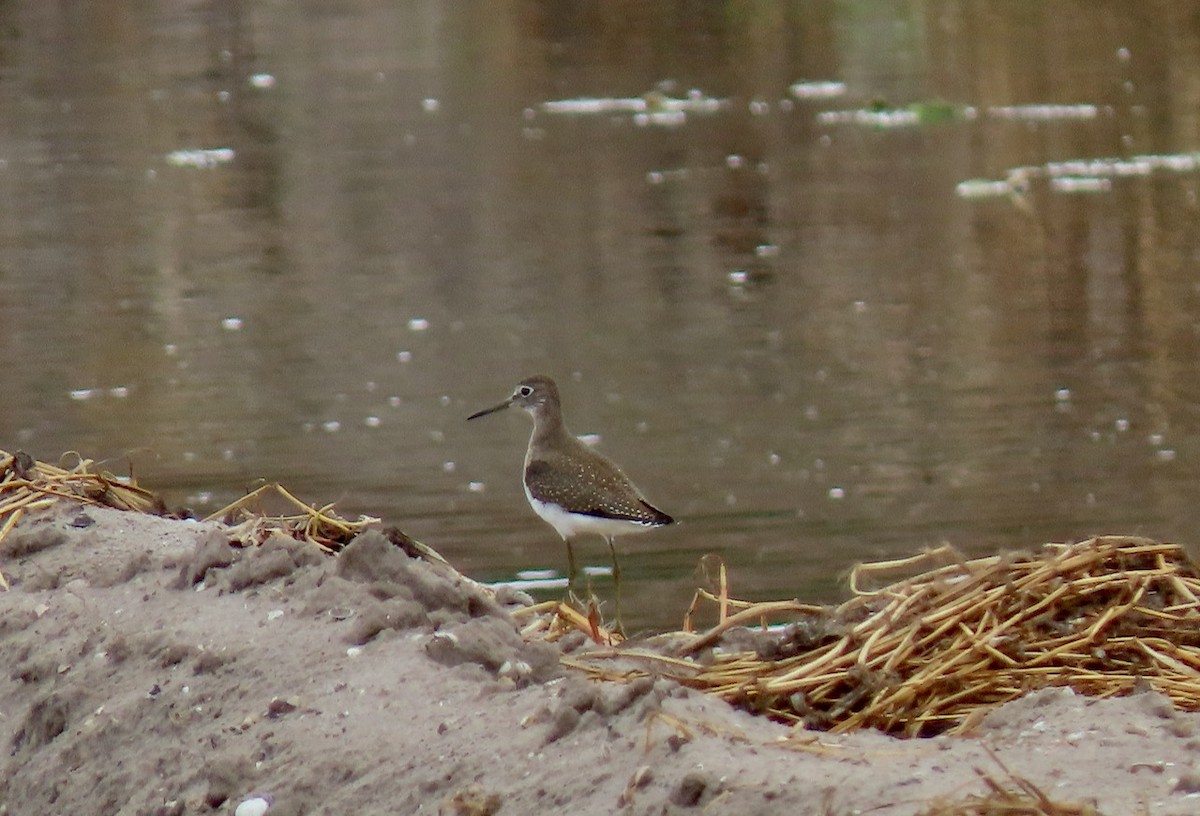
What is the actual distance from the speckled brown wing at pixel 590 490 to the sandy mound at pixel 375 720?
1584mm

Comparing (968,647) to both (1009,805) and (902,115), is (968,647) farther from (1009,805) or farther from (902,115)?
(902,115)

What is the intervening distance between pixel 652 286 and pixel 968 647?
992 cm

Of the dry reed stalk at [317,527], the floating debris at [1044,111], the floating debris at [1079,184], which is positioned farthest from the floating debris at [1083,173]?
the dry reed stalk at [317,527]

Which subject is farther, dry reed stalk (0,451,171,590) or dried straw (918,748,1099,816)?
dry reed stalk (0,451,171,590)

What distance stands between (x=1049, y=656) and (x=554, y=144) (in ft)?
52.5

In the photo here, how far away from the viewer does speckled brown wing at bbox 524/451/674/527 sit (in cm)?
666

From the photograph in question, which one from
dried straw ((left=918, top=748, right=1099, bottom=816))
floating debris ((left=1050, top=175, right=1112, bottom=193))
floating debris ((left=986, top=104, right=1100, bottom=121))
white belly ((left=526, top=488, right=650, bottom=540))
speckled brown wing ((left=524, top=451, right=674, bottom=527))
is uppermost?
dried straw ((left=918, top=748, right=1099, bottom=816))

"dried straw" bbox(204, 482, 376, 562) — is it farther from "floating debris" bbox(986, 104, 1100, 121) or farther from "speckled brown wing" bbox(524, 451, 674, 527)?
"floating debris" bbox(986, 104, 1100, 121)

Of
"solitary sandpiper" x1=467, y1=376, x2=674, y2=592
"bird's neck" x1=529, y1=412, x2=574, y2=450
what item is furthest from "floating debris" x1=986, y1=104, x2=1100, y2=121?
"solitary sandpiper" x1=467, y1=376, x2=674, y2=592

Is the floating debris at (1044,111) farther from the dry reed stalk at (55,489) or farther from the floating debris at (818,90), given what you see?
the dry reed stalk at (55,489)

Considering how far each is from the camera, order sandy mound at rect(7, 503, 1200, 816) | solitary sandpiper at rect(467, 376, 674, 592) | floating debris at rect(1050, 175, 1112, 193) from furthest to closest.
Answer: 1. floating debris at rect(1050, 175, 1112, 193)
2. solitary sandpiper at rect(467, 376, 674, 592)
3. sandy mound at rect(7, 503, 1200, 816)

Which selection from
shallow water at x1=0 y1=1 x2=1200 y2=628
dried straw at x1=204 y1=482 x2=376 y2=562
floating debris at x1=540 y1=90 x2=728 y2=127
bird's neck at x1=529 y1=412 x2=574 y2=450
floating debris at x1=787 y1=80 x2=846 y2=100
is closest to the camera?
dried straw at x1=204 y1=482 x2=376 y2=562

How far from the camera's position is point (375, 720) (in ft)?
13.6

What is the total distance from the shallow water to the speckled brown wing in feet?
2.63
